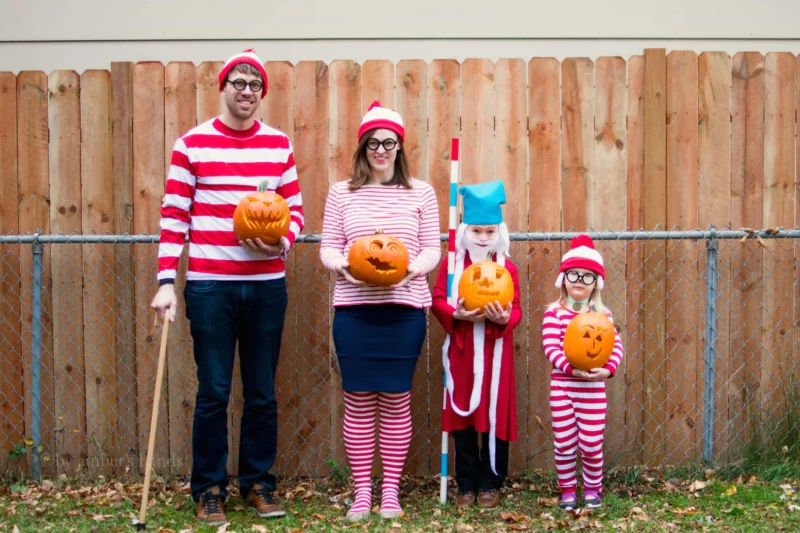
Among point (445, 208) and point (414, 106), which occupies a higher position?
point (414, 106)

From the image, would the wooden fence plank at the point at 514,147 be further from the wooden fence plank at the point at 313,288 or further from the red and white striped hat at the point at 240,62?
the red and white striped hat at the point at 240,62

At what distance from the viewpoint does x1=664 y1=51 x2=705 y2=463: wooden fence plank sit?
15.8 feet

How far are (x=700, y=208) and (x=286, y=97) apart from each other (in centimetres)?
262

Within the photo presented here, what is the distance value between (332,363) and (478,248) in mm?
1241

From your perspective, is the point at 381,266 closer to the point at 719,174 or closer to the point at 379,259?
the point at 379,259

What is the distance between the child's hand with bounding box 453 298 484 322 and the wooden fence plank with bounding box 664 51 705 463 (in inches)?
55.6

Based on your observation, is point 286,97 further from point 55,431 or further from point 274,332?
point 55,431

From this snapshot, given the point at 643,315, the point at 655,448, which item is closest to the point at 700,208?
the point at 643,315

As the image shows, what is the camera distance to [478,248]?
429 cm

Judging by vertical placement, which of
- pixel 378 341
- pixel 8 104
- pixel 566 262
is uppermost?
pixel 8 104

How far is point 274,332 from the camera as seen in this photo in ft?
13.7

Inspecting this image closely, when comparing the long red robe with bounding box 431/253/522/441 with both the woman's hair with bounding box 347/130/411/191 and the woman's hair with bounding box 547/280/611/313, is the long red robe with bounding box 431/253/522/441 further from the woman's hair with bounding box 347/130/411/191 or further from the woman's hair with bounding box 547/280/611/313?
the woman's hair with bounding box 347/130/411/191

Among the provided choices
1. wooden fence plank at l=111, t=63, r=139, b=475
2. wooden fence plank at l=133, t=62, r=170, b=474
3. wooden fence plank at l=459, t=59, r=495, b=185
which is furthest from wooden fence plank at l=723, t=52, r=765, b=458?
wooden fence plank at l=111, t=63, r=139, b=475

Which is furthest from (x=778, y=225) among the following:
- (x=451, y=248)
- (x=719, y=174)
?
(x=451, y=248)
